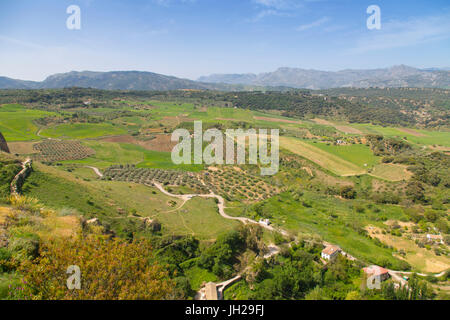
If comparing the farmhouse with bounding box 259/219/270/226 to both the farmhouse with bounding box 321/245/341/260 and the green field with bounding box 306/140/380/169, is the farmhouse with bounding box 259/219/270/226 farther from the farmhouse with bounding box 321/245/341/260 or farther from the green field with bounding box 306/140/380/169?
the green field with bounding box 306/140/380/169

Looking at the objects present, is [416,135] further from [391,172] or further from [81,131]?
[81,131]

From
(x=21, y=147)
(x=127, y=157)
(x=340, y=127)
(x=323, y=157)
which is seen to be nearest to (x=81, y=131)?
(x=21, y=147)

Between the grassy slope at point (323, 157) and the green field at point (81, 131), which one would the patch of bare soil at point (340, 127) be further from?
the green field at point (81, 131)

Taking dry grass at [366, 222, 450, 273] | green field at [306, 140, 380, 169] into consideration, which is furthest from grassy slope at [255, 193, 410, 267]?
green field at [306, 140, 380, 169]

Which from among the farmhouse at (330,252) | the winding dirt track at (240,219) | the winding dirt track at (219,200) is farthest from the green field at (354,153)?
the farmhouse at (330,252)
